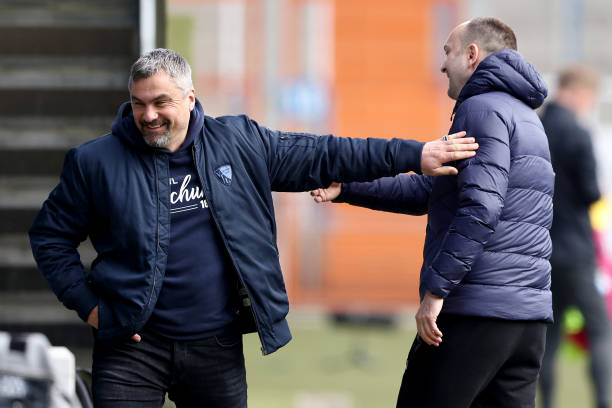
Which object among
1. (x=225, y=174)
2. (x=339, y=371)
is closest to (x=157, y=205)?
(x=225, y=174)

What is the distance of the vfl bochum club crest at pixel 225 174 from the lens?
3.36 metres

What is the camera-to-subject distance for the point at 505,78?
3.38 m

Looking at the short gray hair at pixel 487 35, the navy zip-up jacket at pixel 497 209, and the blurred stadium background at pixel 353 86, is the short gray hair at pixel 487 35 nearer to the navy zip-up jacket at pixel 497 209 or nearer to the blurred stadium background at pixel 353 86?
the navy zip-up jacket at pixel 497 209

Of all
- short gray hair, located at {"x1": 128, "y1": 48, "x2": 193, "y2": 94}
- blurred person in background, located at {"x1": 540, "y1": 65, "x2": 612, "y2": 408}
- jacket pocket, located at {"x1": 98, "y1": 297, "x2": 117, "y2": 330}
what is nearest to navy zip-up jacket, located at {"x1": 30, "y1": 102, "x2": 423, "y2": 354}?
jacket pocket, located at {"x1": 98, "y1": 297, "x2": 117, "y2": 330}

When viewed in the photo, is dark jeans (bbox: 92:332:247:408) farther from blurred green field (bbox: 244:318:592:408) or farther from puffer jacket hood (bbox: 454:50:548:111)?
blurred green field (bbox: 244:318:592:408)

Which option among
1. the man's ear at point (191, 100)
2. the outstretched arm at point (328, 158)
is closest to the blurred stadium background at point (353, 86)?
the outstretched arm at point (328, 158)

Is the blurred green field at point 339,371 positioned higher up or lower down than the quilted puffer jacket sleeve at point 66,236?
lower down

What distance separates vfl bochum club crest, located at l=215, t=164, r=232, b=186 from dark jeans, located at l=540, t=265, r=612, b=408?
11.5 feet

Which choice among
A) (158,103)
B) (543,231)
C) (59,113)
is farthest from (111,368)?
(59,113)

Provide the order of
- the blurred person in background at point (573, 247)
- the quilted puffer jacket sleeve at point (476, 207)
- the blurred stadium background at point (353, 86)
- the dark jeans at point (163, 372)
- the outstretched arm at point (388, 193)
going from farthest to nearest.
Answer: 1. the blurred stadium background at point (353, 86)
2. the blurred person in background at point (573, 247)
3. the outstretched arm at point (388, 193)
4. the dark jeans at point (163, 372)
5. the quilted puffer jacket sleeve at point (476, 207)

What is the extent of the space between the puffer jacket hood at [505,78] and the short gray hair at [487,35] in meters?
0.07

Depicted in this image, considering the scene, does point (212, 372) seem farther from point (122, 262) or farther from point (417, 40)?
point (417, 40)

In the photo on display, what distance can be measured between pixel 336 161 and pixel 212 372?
78 cm

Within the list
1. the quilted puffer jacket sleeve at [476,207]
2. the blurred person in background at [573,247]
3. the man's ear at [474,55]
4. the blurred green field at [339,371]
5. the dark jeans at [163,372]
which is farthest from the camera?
the blurred green field at [339,371]
